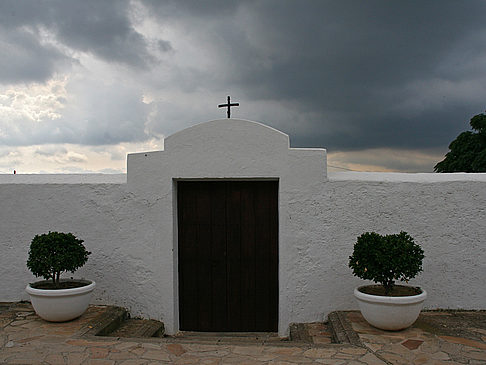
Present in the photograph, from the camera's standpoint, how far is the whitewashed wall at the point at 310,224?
649 centimetres

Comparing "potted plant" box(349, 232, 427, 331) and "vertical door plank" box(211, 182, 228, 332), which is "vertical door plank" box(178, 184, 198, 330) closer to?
"vertical door plank" box(211, 182, 228, 332)

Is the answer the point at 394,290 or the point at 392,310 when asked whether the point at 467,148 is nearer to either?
the point at 394,290

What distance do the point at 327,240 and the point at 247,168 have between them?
158 centimetres

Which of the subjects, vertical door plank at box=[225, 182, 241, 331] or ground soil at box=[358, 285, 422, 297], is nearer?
ground soil at box=[358, 285, 422, 297]

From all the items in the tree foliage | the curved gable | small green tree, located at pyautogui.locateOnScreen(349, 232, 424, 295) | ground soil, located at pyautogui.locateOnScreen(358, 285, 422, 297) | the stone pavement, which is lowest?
the stone pavement

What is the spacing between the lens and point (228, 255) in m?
6.73

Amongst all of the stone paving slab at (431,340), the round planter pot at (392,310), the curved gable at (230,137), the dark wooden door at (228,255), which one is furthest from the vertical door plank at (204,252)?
the round planter pot at (392,310)

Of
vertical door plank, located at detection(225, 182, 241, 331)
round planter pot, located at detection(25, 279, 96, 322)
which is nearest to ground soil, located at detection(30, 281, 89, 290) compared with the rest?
round planter pot, located at detection(25, 279, 96, 322)

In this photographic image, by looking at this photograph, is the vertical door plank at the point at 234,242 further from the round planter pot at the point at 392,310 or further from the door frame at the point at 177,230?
the round planter pot at the point at 392,310

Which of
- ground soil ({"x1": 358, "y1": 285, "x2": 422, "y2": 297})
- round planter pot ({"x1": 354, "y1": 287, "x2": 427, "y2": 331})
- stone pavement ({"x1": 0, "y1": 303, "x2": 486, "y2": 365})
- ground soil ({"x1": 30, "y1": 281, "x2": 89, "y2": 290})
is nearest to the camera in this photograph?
stone pavement ({"x1": 0, "y1": 303, "x2": 486, "y2": 365})

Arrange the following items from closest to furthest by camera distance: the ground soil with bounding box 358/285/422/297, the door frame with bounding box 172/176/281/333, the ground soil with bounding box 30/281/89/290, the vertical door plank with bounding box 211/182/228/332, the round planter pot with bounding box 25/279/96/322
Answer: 1. the ground soil with bounding box 358/285/422/297
2. the round planter pot with bounding box 25/279/96/322
3. the ground soil with bounding box 30/281/89/290
4. the door frame with bounding box 172/176/281/333
5. the vertical door plank with bounding box 211/182/228/332

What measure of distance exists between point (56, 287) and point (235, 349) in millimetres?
2690

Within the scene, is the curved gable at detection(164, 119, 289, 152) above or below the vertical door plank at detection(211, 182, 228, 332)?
above

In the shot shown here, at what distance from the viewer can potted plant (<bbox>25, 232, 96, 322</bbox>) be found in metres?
5.84
